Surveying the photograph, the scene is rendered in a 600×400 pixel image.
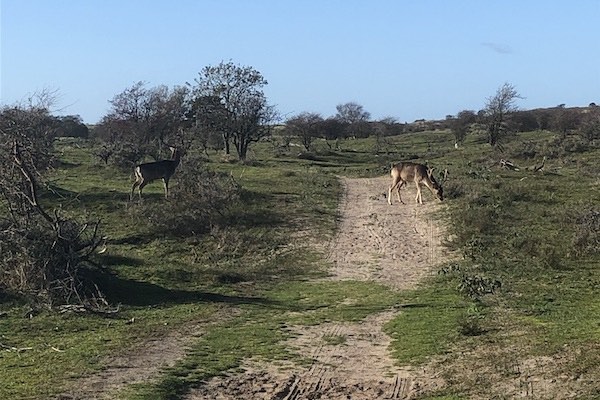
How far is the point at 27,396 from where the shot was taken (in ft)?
Answer: 28.6

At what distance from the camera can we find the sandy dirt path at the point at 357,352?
937 cm

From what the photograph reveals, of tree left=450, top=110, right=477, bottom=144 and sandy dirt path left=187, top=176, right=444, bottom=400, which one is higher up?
tree left=450, top=110, right=477, bottom=144

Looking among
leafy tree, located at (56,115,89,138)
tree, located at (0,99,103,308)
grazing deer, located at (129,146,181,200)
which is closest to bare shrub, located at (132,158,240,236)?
grazing deer, located at (129,146,181,200)

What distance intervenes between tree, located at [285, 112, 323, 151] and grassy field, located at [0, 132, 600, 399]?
3178cm

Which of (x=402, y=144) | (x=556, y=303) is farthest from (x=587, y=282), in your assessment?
(x=402, y=144)

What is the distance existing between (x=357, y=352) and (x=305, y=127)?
52448 millimetres

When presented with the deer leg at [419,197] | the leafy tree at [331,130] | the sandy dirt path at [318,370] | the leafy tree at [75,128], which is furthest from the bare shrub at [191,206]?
the leafy tree at [75,128]

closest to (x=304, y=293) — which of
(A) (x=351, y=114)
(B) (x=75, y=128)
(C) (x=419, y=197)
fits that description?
(C) (x=419, y=197)

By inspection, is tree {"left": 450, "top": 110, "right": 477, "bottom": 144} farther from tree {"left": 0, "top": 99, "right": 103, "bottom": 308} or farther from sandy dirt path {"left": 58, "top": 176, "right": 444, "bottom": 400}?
tree {"left": 0, "top": 99, "right": 103, "bottom": 308}

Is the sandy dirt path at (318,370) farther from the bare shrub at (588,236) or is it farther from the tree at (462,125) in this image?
the tree at (462,125)

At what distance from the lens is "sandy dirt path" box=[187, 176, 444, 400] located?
30.7 ft

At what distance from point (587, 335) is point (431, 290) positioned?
5710 millimetres

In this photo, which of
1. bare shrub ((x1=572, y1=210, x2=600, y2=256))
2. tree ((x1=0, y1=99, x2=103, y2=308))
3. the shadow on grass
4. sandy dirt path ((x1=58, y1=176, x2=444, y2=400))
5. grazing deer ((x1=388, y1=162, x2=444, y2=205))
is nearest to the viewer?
sandy dirt path ((x1=58, y1=176, x2=444, y2=400))

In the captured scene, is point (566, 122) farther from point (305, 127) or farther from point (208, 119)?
point (208, 119)
